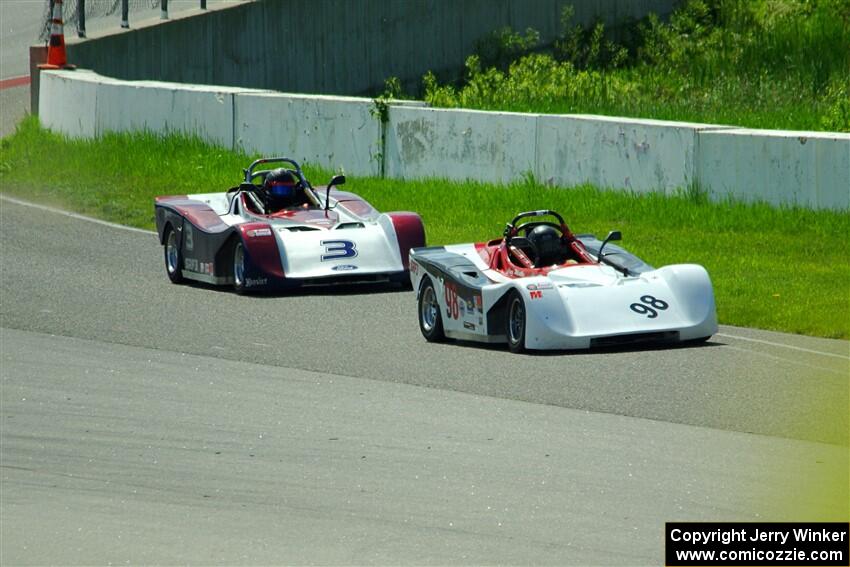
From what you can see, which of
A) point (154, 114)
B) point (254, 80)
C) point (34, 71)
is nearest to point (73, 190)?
point (154, 114)

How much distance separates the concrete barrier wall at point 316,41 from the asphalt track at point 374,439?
14.6 m

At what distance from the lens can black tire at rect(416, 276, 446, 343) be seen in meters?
12.4

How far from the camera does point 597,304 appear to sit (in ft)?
37.7

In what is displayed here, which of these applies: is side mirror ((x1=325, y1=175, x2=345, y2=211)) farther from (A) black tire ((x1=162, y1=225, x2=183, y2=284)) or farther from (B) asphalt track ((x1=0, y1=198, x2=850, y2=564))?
(B) asphalt track ((x1=0, y1=198, x2=850, y2=564))

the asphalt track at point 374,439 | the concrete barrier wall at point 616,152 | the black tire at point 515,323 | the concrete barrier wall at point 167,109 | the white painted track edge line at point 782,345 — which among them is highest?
the concrete barrier wall at point 167,109

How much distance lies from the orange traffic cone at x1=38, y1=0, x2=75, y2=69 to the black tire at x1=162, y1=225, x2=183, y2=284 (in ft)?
36.5

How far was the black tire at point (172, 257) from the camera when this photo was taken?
15336mm

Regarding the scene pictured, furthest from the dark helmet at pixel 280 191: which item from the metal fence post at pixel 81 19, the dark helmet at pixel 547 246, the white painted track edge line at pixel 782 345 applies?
the metal fence post at pixel 81 19

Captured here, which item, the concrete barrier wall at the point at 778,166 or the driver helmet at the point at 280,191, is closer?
the driver helmet at the point at 280,191

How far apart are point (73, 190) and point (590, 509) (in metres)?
14.7

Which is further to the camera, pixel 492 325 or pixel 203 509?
pixel 492 325

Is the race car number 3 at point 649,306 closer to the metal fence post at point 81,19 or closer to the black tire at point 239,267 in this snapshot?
the black tire at point 239,267

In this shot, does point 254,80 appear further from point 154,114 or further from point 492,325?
point 492,325

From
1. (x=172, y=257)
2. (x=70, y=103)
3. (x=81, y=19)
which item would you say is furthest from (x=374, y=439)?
(x=81, y=19)
